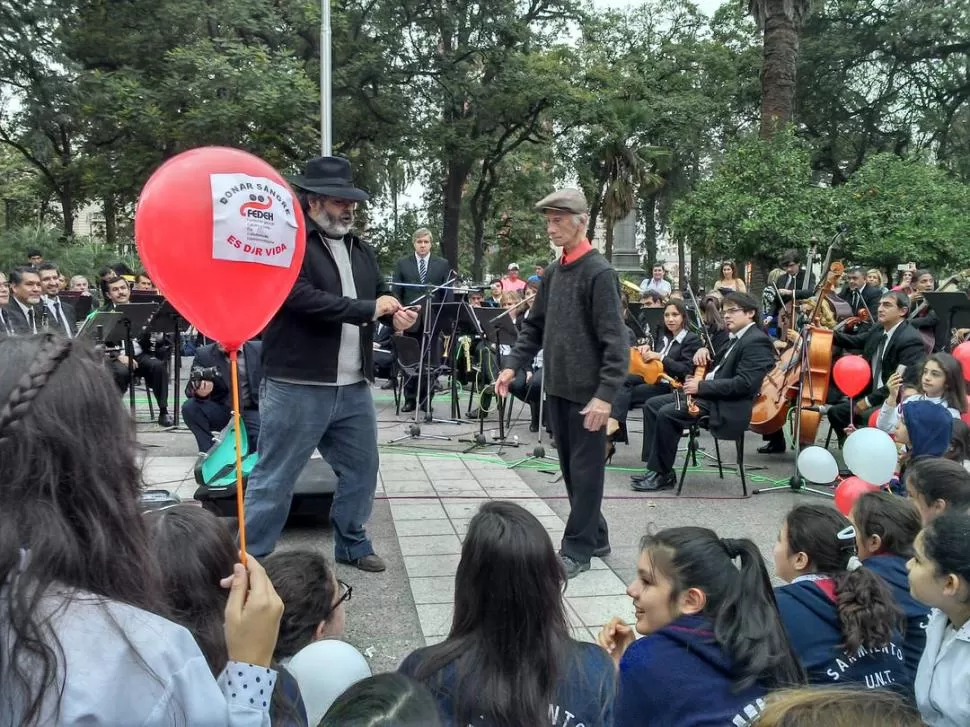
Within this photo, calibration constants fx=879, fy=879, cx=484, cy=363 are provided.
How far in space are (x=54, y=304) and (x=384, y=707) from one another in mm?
8046

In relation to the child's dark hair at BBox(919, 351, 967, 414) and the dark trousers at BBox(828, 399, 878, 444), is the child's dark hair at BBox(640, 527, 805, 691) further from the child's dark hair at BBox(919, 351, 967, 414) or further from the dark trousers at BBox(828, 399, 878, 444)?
the dark trousers at BBox(828, 399, 878, 444)

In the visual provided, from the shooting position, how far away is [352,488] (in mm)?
4465

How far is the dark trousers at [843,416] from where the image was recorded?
7.32m

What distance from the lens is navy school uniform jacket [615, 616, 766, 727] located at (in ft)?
7.07

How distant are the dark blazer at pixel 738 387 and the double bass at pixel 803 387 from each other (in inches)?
32.2

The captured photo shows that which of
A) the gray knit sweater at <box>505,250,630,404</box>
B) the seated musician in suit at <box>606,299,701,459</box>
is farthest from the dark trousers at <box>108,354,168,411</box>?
the gray knit sweater at <box>505,250,630,404</box>

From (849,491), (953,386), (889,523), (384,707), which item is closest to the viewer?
(384,707)

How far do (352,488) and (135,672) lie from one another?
3345 mm

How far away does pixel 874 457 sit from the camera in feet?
16.5

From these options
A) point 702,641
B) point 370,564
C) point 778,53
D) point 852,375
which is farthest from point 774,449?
point 778,53

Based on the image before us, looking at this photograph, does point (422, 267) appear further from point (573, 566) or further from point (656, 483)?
point (573, 566)

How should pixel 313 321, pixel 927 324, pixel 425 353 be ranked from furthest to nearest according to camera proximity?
pixel 425 353
pixel 927 324
pixel 313 321

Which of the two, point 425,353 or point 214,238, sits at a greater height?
point 214,238

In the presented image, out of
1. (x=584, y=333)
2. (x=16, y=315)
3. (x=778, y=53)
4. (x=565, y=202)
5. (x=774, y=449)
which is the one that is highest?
(x=778, y=53)
